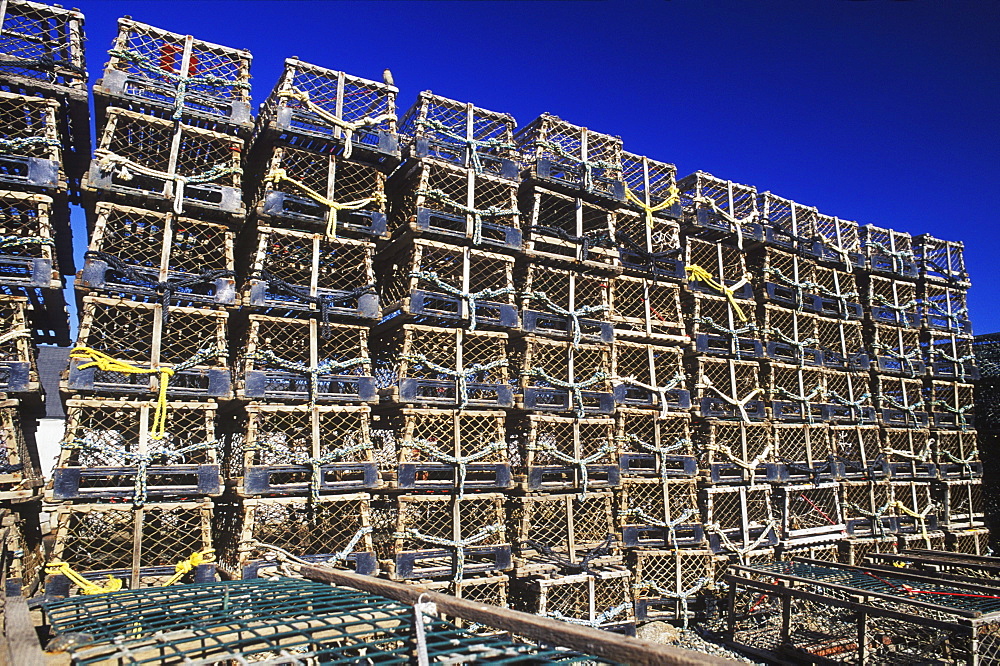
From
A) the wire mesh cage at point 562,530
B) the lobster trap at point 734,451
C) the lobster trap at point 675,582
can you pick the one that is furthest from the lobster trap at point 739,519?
the wire mesh cage at point 562,530

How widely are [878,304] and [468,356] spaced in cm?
1098

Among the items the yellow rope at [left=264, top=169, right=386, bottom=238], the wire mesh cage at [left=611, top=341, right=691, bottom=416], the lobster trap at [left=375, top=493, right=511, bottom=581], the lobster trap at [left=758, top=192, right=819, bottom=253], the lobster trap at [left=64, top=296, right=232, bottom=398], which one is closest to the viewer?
the lobster trap at [left=64, top=296, right=232, bottom=398]

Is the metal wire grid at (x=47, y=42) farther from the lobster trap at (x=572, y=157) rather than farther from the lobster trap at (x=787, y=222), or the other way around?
the lobster trap at (x=787, y=222)

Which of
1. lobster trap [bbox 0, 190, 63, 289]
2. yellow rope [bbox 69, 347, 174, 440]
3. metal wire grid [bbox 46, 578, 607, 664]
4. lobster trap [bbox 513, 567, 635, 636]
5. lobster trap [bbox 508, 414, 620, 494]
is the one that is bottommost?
lobster trap [bbox 513, 567, 635, 636]

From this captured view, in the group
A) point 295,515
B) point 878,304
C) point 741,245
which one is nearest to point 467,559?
point 295,515

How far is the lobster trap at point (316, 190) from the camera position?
983 cm

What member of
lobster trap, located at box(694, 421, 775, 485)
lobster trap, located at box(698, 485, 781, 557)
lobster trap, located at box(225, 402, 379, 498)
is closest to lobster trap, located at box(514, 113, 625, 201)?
lobster trap, located at box(694, 421, 775, 485)

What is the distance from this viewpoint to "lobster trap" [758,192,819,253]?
14.3 meters

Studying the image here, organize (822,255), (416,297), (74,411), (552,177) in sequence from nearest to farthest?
(74,411) < (416,297) < (552,177) < (822,255)

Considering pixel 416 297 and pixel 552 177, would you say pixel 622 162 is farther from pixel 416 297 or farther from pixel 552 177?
pixel 416 297

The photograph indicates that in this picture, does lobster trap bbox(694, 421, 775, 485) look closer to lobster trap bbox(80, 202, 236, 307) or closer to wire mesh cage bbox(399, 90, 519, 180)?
wire mesh cage bbox(399, 90, 519, 180)

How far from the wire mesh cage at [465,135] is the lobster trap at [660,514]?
5.96m

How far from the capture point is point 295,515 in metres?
10.8

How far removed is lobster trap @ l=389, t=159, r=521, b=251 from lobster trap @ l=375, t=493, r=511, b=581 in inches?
163
